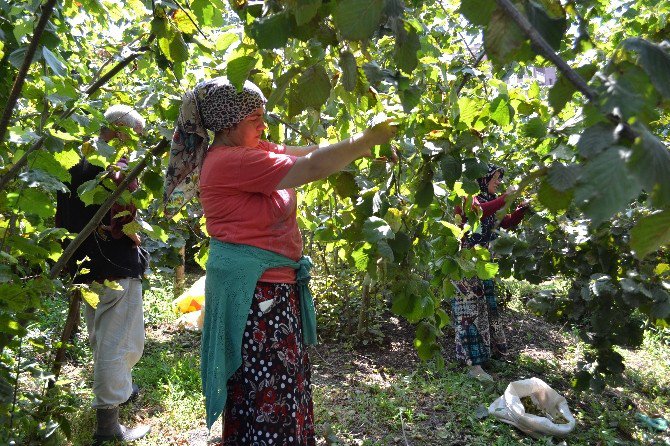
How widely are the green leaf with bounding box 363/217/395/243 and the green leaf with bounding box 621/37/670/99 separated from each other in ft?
2.86

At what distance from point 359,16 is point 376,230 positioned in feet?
2.41

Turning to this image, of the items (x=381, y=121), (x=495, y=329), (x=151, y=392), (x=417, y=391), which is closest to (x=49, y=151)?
(x=381, y=121)

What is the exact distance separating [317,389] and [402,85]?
3.37m

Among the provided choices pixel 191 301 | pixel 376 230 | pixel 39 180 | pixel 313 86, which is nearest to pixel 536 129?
pixel 376 230

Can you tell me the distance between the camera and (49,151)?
65.2 inches

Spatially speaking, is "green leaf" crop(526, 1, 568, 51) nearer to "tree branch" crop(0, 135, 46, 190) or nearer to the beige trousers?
"tree branch" crop(0, 135, 46, 190)

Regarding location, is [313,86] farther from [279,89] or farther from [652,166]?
[652,166]

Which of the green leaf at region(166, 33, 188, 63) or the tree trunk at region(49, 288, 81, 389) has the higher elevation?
the green leaf at region(166, 33, 188, 63)

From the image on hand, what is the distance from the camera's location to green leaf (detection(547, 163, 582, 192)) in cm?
75

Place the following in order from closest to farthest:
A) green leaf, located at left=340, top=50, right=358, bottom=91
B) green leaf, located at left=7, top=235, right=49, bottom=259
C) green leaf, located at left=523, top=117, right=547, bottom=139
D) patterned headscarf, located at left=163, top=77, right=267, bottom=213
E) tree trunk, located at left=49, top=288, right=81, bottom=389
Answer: green leaf, located at left=340, top=50, right=358, bottom=91
green leaf, located at left=523, top=117, right=547, bottom=139
green leaf, located at left=7, top=235, right=49, bottom=259
patterned headscarf, located at left=163, top=77, right=267, bottom=213
tree trunk, located at left=49, top=288, right=81, bottom=389

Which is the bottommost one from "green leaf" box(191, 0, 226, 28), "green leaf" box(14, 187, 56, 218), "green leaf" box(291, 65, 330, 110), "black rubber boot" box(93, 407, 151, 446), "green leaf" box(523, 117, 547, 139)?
"black rubber boot" box(93, 407, 151, 446)

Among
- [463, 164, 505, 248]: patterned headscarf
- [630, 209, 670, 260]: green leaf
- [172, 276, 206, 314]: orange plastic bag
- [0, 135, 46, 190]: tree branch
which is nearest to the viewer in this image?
[630, 209, 670, 260]: green leaf

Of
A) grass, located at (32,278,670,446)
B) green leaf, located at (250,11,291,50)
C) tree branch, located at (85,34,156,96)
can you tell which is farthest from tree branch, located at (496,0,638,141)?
grass, located at (32,278,670,446)

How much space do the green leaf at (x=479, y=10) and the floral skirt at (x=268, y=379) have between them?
1478mm
